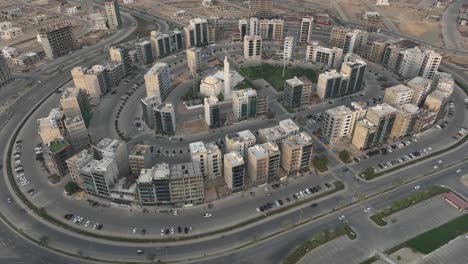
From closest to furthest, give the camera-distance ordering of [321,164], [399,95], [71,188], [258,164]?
[258,164], [71,188], [321,164], [399,95]

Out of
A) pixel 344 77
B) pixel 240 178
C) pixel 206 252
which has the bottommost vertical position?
pixel 206 252

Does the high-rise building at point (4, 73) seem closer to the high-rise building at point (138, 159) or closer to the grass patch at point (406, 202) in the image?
the high-rise building at point (138, 159)

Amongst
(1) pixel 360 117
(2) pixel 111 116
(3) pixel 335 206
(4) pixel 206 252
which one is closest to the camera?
(4) pixel 206 252

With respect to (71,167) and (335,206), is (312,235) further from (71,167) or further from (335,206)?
(71,167)

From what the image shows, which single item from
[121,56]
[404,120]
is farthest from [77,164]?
[404,120]

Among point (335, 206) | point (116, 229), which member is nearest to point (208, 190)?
point (116, 229)

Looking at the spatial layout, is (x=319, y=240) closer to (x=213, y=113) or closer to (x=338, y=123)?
(x=338, y=123)
